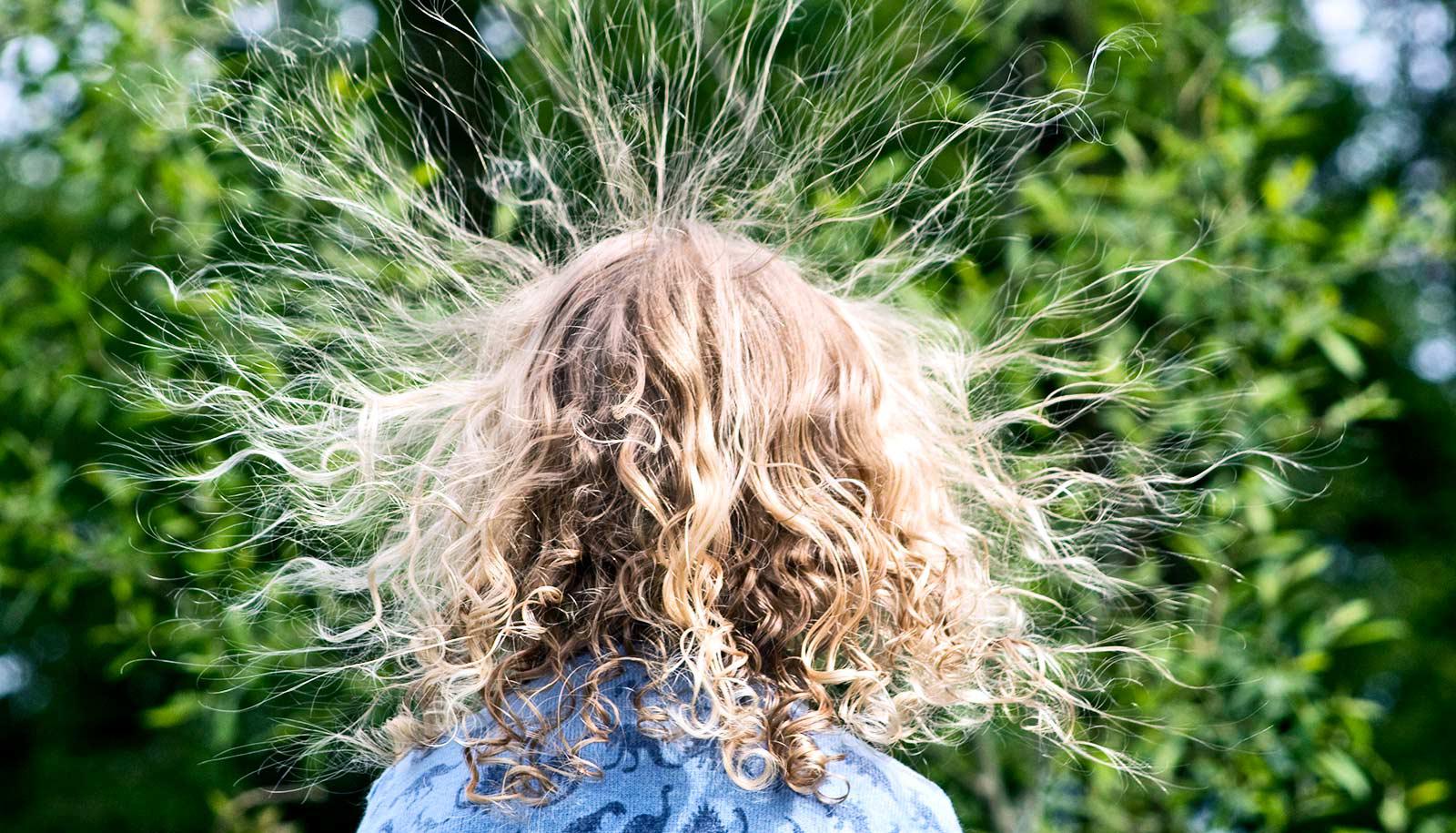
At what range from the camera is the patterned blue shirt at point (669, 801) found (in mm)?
1075

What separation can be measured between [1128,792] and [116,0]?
261 centimetres

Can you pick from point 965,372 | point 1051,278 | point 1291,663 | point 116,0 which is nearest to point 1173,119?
point 1051,278

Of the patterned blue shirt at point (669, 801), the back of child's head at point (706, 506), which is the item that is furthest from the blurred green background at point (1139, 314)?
the patterned blue shirt at point (669, 801)

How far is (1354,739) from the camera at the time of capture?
6.55 ft

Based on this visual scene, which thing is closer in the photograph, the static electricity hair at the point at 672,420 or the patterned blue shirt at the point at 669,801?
the patterned blue shirt at the point at 669,801

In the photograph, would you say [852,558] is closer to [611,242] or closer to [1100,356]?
[611,242]

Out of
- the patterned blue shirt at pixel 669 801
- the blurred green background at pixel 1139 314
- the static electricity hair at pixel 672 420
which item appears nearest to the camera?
the patterned blue shirt at pixel 669 801

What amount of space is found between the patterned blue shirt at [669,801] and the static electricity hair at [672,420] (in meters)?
0.02

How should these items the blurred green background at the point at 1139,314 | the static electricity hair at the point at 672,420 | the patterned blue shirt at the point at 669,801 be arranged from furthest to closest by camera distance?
the blurred green background at the point at 1139,314 < the static electricity hair at the point at 672,420 < the patterned blue shirt at the point at 669,801

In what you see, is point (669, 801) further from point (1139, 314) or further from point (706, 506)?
point (1139, 314)

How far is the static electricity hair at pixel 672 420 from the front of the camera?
3.89 ft

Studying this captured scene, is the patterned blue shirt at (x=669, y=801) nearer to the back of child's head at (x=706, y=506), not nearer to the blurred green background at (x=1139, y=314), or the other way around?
the back of child's head at (x=706, y=506)

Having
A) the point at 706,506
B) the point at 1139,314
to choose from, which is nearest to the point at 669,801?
the point at 706,506

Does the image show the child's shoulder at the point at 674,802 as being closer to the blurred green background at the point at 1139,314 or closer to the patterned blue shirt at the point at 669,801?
the patterned blue shirt at the point at 669,801
